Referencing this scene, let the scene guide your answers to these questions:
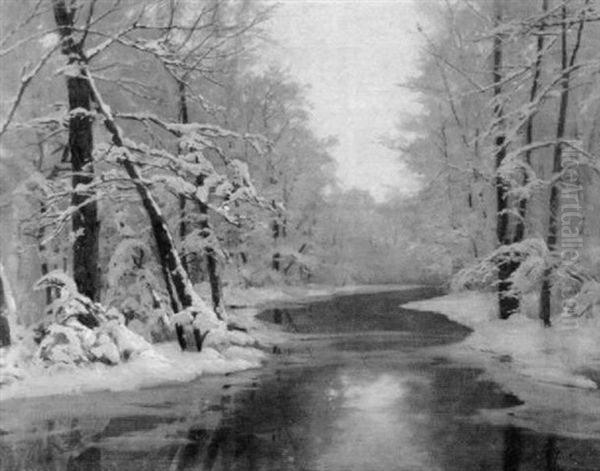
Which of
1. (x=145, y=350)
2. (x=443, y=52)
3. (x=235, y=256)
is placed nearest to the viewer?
(x=145, y=350)

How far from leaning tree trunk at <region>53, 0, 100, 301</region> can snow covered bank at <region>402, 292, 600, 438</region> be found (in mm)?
7639

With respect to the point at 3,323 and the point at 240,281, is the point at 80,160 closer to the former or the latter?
the point at 3,323

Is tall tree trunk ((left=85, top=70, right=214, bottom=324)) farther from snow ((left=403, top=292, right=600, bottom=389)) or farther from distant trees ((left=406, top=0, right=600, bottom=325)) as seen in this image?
distant trees ((left=406, top=0, right=600, bottom=325))

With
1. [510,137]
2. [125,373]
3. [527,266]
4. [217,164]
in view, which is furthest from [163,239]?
[217,164]

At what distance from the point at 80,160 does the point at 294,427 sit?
787cm

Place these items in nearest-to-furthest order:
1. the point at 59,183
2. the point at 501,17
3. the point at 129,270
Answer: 1. the point at 59,183
2. the point at 129,270
3. the point at 501,17

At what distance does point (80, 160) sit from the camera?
47.7ft

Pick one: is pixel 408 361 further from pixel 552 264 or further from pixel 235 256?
pixel 235 256

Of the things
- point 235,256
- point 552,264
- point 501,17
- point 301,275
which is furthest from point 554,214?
point 301,275

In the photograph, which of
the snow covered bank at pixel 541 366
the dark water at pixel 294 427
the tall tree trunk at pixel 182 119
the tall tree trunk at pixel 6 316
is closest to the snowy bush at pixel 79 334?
the tall tree trunk at pixel 6 316

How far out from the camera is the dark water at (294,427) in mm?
7336

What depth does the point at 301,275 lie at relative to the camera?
178ft

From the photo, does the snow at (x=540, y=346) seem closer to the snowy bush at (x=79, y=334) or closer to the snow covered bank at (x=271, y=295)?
the snowy bush at (x=79, y=334)

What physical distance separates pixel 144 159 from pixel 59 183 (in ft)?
7.60
